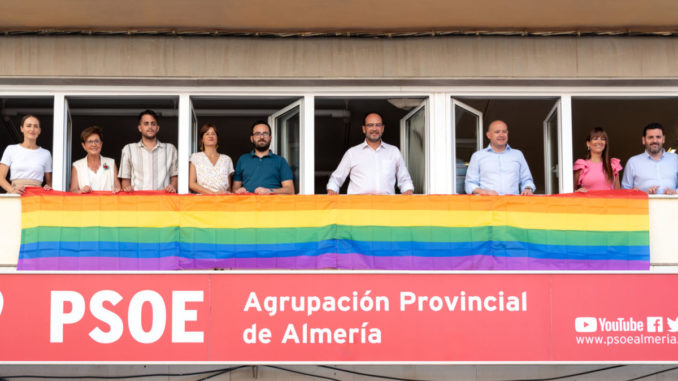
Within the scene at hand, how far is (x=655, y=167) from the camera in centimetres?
866

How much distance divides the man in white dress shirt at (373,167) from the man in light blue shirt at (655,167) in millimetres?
2127

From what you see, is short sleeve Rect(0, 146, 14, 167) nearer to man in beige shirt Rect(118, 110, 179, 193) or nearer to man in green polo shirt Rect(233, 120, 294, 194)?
man in beige shirt Rect(118, 110, 179, 193)

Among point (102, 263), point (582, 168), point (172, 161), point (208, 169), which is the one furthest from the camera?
point (172, 161)

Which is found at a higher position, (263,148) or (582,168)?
(263,148)

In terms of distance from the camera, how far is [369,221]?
812 centimetres

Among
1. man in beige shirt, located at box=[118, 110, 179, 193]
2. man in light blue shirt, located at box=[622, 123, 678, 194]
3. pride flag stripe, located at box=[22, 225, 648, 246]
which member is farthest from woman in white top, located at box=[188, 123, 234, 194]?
man in light blue shirt, located at box=[622, 123, 678, 194]

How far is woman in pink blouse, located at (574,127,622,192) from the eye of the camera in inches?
340

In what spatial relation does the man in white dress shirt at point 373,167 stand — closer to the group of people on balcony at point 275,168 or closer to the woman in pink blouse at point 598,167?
the group of people on balcony at point 275,168

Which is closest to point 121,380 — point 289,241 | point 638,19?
point 289,241

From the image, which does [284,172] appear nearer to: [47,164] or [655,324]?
[47,164]

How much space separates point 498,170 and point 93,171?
146 inches

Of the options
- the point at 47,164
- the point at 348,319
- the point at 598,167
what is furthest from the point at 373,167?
the point at 47,164

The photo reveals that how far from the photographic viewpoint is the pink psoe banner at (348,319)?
753cm

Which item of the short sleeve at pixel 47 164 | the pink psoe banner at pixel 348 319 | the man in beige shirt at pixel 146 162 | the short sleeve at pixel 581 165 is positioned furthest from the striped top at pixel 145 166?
the short sleeve at pixel 581 165
